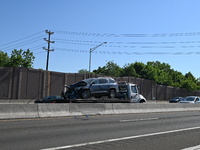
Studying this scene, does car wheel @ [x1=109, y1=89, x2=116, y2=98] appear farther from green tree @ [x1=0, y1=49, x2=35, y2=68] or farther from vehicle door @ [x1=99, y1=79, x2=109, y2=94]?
green tree @ [x1=0, y1=49, x2=35, y2=68]

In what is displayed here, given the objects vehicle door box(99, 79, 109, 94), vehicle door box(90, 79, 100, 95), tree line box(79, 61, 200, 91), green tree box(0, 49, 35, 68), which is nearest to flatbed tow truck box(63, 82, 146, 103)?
vehicle door box(99, 79, 109, 94)

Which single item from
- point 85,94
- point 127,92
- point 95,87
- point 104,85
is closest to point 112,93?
point 104,85

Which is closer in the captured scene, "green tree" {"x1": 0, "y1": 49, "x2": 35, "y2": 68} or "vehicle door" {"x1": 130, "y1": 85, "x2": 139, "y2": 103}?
"vehicle door" {"x1": 130, "y1": 85, "x2": 139, "y2": 103}

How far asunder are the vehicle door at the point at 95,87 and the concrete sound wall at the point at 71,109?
1.16 metres

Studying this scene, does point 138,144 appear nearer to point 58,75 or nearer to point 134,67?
point 58,75

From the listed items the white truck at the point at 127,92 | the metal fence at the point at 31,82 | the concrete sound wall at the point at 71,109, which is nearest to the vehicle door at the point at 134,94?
the white truck at the point at 127,92

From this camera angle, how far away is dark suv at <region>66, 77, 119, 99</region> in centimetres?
1823

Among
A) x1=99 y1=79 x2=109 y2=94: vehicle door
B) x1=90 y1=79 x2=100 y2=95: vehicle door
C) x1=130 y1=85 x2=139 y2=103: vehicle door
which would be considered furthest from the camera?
x1=130 y1=85 x2=139 y2=103: vehicle door

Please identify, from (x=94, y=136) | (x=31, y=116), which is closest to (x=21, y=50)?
(x=31, y=116)

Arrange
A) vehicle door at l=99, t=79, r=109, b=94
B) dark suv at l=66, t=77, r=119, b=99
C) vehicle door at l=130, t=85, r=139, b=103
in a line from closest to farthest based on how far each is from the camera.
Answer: dark suv at l=66, t=77, r=119, b=99 < vehicle door at l=99, t=79, r=109, b=94 < vehicle door at l=130, t=85, r=139, b=103

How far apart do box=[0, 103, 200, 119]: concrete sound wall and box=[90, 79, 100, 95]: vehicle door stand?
45.8 inches

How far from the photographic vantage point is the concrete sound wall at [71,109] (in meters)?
13.5

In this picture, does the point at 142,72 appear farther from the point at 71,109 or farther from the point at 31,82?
the point at 71,109

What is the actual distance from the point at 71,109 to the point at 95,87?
3184 millimetres
